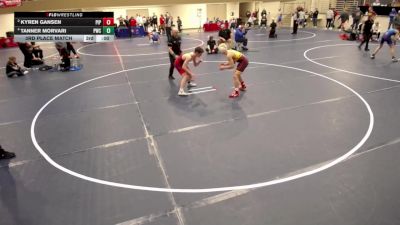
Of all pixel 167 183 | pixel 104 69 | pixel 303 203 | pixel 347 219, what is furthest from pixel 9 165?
pixel 104 69

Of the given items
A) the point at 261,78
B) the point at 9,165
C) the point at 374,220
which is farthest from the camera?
the point at 261,78

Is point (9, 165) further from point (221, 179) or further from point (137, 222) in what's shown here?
point (221, 179)

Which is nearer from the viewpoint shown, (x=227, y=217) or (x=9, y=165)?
(x=227, y=217)

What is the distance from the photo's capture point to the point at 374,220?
400 centimetres

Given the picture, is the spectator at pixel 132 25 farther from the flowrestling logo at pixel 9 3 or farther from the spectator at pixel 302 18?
the spectator at pixel 302 18

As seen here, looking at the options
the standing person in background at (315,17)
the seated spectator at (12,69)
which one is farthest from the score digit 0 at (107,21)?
the standing person in background at (315,17)

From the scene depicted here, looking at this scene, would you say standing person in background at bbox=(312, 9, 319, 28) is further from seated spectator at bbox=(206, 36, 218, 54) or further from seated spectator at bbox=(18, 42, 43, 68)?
seated spectator at bbox=(18, 42, 43, 68)

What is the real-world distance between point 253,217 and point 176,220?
106 cm
